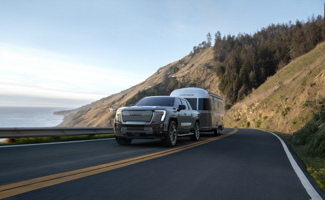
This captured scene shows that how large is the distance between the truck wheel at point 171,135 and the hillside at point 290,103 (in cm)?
1200

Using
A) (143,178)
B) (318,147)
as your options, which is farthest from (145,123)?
(318,147)

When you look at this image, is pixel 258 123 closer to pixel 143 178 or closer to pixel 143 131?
pixel 143 131

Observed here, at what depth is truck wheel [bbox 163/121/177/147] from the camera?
9.88 meters

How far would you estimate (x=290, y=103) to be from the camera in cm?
3469

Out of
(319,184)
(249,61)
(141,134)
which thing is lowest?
(319,184)

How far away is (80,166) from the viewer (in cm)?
571

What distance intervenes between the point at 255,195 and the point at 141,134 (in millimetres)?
5812

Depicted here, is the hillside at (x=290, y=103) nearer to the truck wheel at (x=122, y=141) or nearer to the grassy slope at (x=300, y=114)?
the grassy slope at (x=300, y=114)

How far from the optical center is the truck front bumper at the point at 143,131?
30.9ft

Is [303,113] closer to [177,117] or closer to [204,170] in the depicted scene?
[177,117]

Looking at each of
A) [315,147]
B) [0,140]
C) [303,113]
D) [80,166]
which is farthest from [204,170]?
[303,113]

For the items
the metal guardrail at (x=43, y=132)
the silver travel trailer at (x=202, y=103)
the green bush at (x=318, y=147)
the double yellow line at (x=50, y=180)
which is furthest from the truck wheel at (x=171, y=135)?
the silver travel trailer at (x=202, y=103)

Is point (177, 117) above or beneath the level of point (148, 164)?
above

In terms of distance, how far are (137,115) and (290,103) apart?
99.2ft
